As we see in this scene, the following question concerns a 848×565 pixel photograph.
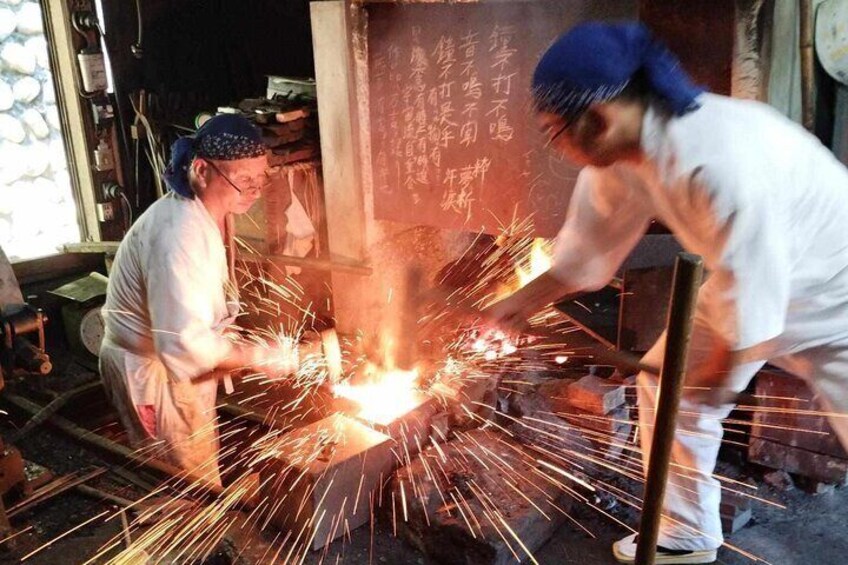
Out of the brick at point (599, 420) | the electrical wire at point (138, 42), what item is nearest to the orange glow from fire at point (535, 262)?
the brick at point (599, 420)

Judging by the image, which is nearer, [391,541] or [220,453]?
[391,541]

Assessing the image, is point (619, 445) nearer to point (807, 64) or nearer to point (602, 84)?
point (807, 64)

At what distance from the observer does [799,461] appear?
4812 millimetres

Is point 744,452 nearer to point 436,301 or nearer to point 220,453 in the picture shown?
point 436,301

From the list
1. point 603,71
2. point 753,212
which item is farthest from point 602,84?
point 753,212

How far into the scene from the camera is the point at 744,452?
16.9ft

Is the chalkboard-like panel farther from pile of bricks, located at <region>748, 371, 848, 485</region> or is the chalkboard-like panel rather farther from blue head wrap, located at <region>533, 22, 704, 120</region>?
pile of bricks, located at <region>748, 371, 848, 485</region>

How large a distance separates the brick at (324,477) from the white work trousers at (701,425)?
1.76 metres

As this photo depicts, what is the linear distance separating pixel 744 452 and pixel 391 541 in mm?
2857

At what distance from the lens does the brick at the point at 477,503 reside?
402 centimetres

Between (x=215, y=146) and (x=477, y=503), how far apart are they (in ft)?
9.29

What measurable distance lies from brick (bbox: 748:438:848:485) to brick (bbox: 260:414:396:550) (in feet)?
9.07

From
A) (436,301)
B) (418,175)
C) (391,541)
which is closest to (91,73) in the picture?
(418,175)

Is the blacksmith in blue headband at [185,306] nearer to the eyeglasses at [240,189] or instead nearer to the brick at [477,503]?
the eyeglasses at [240,189]
